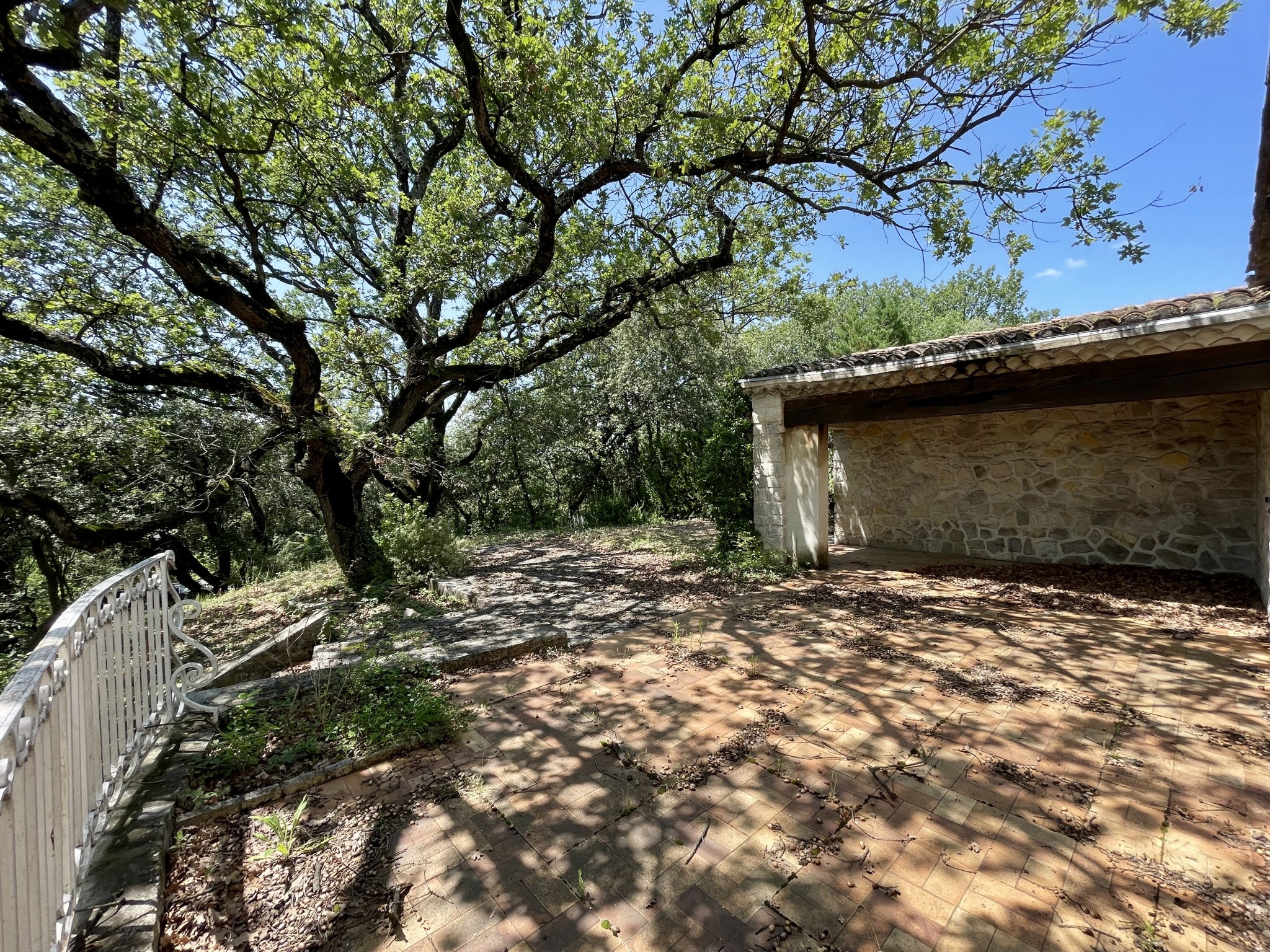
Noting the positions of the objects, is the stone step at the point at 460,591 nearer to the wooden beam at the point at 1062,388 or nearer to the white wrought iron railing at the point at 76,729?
the white wrought iron railing at the point at 76,729

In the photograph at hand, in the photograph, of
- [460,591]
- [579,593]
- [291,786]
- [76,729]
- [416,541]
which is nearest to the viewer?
[76,729]

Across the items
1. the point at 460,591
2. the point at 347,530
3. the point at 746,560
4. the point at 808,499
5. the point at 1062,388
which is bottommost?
the point at 746,560

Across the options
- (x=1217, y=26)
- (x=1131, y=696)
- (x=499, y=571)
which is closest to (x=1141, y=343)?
(x=1217, y=26)

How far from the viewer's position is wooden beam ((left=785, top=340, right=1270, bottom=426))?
434 cm

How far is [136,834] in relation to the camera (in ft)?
6.50

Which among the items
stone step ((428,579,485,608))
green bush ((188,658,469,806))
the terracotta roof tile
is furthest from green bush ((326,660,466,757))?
the terracotta roof tile

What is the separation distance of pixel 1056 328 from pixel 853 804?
5054 millimetres

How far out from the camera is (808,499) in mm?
6914

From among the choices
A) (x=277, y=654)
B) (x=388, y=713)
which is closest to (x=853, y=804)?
(x=388, y=713)

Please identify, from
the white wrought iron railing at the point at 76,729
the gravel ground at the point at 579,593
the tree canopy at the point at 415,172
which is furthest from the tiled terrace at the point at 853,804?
the tree canopy at the point at 415,172

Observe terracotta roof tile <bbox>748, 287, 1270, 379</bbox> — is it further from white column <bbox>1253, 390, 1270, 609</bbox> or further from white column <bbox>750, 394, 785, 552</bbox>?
white column <bbox>1253, 390, 1270, 609</bbox>

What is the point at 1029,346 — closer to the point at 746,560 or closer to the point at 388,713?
the point at 746,560

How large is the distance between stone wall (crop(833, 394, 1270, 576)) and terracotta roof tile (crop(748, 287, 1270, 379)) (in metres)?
1.67

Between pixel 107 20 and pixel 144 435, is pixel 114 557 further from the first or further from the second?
pixel 107 20
